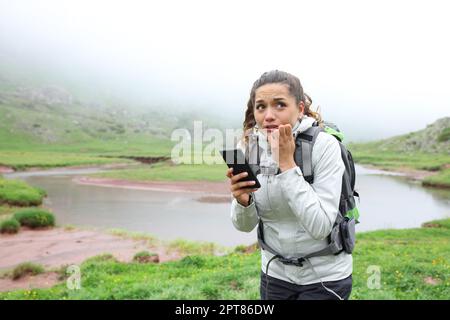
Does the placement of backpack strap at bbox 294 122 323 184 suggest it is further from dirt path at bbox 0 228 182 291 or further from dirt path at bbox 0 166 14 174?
dirt path at bbox 0 166 14 174

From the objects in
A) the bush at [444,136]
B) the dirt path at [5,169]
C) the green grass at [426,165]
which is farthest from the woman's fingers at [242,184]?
the bush at [444,136]

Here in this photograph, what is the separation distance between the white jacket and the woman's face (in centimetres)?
12

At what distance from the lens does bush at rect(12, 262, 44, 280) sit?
14.1 meters

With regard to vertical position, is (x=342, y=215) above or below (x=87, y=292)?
above

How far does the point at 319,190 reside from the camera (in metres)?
2.70

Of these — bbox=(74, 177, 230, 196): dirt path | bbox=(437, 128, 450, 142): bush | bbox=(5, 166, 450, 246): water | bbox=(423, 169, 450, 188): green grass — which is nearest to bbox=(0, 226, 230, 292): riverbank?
bbox=(5, 166, 450, 246): water

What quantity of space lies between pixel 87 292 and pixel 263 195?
806cm

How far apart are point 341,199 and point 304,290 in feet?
2.44

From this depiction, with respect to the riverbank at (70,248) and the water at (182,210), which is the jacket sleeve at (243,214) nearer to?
the riverbank at (70,248)

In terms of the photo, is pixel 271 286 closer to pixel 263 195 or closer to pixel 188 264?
pixel 263 195

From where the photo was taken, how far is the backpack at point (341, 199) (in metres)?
2.80

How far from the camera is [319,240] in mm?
2854

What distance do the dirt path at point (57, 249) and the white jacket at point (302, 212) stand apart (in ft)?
40.5
